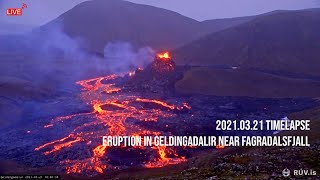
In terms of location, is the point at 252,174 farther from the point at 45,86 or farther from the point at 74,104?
the point at 45,86

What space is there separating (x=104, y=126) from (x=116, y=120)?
214 inches

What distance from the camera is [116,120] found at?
258 ft

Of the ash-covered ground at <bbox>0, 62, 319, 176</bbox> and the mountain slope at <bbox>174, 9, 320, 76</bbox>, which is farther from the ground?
the mountain slope at <bbox>174, 9, 320, 76</bbox>

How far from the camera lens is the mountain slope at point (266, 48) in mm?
156500

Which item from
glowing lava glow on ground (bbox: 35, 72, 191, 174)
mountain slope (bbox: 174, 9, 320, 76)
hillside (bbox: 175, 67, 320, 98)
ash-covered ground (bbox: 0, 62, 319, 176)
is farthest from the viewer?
mountain slope (bbox: 174, 9, 320, 76)

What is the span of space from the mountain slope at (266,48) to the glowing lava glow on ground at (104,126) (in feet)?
226

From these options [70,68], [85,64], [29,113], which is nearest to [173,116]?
[29,113]

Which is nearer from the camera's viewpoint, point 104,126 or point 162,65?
point 104,126

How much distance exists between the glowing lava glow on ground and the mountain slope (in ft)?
226

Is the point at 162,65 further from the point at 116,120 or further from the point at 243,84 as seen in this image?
the point at 116,120

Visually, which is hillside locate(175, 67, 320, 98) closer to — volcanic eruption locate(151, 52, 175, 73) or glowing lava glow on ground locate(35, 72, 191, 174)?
volcanic eruption locate(151, 52, 175, 73)

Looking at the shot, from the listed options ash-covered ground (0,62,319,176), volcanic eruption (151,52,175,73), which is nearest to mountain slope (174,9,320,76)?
volcanic eruption (151,52,175,73)

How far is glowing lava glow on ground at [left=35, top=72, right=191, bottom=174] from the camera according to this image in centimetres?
5481

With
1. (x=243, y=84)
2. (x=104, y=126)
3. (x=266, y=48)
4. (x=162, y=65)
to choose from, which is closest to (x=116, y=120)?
(x=104, y=126)
